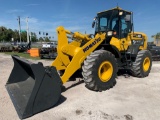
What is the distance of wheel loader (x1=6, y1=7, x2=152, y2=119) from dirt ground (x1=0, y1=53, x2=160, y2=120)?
0.21 metres

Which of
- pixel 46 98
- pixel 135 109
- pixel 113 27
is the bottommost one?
pixel 135 109

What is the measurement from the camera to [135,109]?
13.6ft

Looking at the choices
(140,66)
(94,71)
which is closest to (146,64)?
(140,66)

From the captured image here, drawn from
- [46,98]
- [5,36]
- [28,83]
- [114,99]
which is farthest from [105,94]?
[5,36]

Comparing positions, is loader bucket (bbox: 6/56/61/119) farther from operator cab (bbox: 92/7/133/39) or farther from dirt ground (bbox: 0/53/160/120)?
operator cab (bbox: 92/7/133/39)

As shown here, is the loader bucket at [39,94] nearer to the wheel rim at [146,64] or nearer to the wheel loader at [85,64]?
the wheel loader at [85,64]

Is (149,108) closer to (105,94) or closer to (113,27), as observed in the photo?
(105,94)

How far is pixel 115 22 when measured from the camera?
6.91 metres

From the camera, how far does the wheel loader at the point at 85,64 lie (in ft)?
13.1

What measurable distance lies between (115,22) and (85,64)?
2.69m

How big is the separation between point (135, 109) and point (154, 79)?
129 inches

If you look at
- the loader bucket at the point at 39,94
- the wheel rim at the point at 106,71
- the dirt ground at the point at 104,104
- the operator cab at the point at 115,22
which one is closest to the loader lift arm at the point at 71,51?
the wheel rim at the point at 106,71

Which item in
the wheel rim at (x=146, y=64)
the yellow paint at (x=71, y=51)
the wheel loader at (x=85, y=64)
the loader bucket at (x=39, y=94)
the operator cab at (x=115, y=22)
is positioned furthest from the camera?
the wheel rim at (x=146, y=64)

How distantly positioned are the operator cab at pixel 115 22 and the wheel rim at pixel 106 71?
1.54 meters
